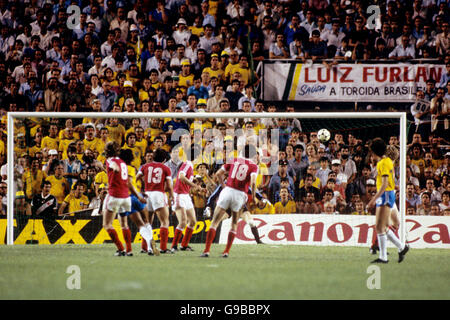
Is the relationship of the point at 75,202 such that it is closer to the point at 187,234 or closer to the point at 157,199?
the point at 157,199

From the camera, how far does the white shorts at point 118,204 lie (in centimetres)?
1092

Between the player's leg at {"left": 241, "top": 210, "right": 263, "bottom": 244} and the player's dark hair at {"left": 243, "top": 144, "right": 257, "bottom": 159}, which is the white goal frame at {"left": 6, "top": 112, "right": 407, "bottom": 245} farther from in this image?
the player's leg at {"left": 241, "top": 210, "right": 263, "bottom": 244}

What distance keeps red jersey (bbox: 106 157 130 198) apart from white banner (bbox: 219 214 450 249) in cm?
330

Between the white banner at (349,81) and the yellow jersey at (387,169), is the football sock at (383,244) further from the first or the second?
the white banner at (349,81)

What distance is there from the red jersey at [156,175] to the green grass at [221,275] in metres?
1.09

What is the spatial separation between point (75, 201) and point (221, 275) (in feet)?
16.3

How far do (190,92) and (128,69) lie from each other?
1.87m

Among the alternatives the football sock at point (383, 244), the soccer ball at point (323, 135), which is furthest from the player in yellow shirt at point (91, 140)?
the football sock at point (383, 244)

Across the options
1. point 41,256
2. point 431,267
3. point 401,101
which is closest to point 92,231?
point 41,256

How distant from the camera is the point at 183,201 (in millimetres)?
12211

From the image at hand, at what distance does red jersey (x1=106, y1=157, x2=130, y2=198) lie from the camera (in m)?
10.9

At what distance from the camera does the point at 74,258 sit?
1070 centimetres

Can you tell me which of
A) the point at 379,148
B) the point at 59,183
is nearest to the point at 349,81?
the point at 379,148

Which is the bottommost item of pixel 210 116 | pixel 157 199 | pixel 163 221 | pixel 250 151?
pixel 163 221
